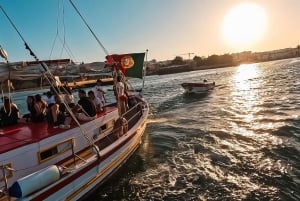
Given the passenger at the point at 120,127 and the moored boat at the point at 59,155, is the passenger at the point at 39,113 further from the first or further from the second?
the passenger at the point at 120,127

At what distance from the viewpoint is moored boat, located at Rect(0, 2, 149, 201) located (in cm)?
857

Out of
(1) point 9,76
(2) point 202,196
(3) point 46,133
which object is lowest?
(2) point 202,196

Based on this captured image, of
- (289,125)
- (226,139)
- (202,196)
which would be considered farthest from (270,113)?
(202,196)

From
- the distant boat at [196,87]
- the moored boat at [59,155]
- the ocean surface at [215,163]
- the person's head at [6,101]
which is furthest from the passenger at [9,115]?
the distant boat at [196,87]

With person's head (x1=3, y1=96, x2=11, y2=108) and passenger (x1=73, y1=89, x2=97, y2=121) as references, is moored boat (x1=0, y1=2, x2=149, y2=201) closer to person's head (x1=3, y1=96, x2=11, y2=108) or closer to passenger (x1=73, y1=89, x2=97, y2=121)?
passenger (x1=73, y1=89, x2=97, y2=121)

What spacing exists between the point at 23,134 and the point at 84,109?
2.59 m

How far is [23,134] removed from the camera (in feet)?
35.3

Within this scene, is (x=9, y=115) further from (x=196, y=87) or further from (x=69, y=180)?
(x=196, y=87)

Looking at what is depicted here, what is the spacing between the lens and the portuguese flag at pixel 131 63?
19984 mm

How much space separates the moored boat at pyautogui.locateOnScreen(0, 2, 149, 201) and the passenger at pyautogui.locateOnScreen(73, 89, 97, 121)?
0.74 ft

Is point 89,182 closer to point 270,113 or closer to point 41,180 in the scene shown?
point 41,180

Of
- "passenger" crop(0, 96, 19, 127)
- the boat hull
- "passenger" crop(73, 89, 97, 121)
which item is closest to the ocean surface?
the boat hull

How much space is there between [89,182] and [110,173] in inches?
69.0

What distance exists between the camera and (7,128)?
12164mm
